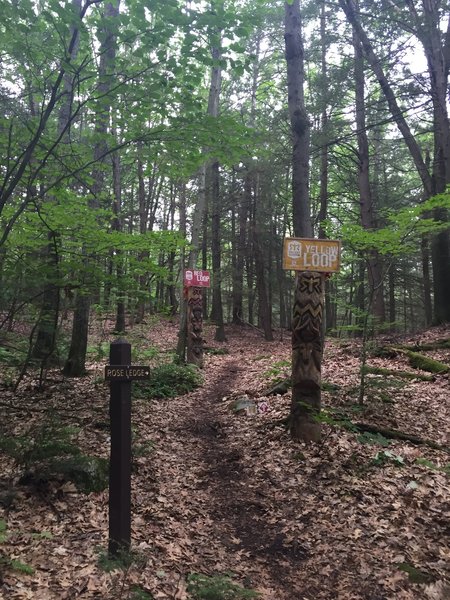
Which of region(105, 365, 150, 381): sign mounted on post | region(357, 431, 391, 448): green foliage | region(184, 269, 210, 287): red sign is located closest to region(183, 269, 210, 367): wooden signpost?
region(184, 269, 210, 287): red sign

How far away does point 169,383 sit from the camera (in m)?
10.6

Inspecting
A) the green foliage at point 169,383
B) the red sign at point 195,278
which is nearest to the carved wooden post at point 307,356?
the green foliage at point 169,383

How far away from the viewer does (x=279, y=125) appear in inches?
571

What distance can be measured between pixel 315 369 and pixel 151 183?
71.7 feet

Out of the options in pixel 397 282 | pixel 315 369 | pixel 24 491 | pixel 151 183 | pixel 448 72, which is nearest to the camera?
pixel 24 491

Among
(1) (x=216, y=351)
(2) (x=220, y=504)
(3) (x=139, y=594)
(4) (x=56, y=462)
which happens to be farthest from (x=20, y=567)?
(1) (x=216, y=351)

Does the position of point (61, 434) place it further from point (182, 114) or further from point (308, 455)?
point (182, 114)

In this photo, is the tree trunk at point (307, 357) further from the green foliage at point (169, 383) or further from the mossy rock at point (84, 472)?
the green foliage at point (169, 383)

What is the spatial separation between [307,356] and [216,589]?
3.66 meters

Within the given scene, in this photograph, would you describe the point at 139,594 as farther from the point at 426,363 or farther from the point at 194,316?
the point at 194,316

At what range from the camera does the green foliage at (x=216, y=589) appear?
3.23 metres

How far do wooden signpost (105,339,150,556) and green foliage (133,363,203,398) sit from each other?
5.56 meters

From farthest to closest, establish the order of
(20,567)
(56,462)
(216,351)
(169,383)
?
1. (216,351)
2. (169,383)
3. (56,462)
4. (20,567)

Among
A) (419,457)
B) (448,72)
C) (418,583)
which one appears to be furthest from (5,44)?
(448,72)
